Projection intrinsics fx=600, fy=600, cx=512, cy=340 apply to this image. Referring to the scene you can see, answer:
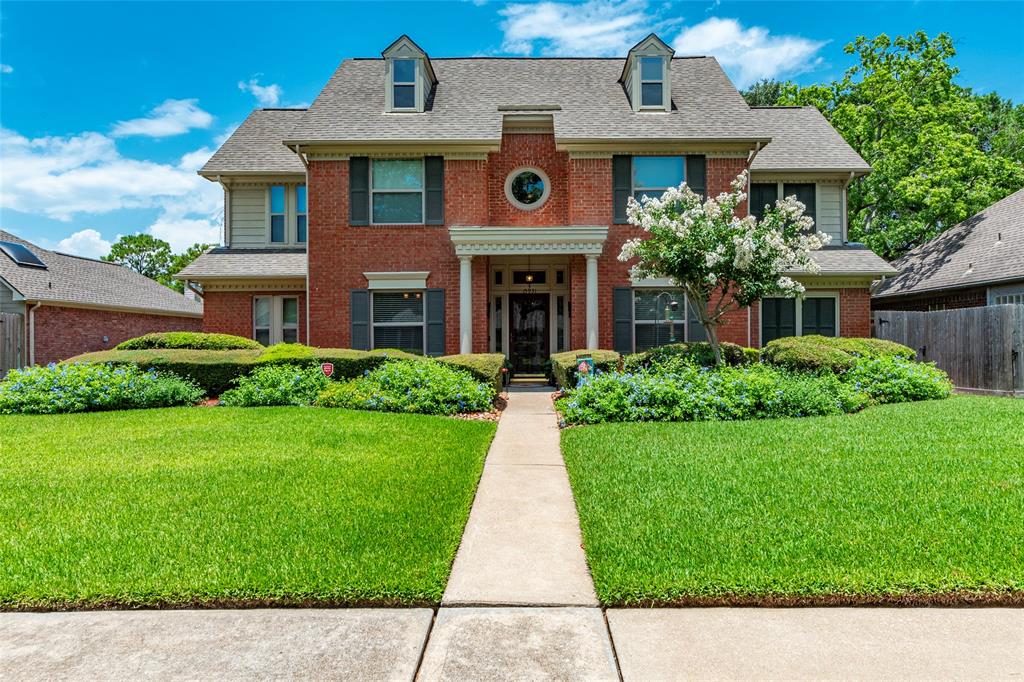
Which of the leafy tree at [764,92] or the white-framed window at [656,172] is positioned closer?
the white-framed window at [656,172]

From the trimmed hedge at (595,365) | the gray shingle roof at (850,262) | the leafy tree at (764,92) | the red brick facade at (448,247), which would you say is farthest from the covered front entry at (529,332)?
the leafy tree at (764,92)

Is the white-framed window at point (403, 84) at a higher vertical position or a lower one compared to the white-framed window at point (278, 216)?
higher

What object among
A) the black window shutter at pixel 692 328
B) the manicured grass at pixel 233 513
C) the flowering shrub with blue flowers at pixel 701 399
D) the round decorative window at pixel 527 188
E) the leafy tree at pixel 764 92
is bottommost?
the manicured grass at pixel 233 513

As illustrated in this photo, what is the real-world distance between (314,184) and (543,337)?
264 inches

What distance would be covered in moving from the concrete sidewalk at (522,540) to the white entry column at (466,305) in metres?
6.34

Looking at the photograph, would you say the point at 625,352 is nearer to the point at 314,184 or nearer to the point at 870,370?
the point at 870,370

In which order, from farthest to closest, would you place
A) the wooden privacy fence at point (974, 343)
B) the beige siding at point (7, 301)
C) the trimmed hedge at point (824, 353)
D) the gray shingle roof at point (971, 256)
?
1. the beige siding at point (7, 301)
2. the gray shingle roof at point (971, 256)
3. the wooden privacy fence at point (974, 343)
4. the trimmed hedge at point (824, 353)

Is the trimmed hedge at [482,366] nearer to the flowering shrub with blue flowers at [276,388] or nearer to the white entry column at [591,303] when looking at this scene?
the flowering shrub with blue flowers at [276,388]

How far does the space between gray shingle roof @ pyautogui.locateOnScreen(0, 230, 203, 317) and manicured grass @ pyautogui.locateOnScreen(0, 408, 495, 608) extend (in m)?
15.2

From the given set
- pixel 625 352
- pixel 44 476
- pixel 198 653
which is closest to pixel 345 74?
pixel 625 352

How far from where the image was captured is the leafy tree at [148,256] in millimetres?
55969

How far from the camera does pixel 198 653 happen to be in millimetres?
2818

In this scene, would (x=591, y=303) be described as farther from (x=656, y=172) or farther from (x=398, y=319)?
(x=398, y=319)

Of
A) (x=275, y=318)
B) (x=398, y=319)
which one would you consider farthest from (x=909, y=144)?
(x=275, y=318)
